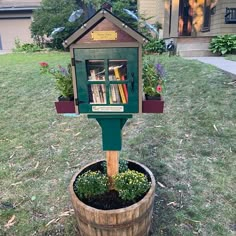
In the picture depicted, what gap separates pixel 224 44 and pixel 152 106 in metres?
6.83

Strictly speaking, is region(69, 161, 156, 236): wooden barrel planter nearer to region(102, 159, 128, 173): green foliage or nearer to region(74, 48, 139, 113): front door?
region(102, 159, 128, 173): green foliage

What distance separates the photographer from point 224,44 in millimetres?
7457

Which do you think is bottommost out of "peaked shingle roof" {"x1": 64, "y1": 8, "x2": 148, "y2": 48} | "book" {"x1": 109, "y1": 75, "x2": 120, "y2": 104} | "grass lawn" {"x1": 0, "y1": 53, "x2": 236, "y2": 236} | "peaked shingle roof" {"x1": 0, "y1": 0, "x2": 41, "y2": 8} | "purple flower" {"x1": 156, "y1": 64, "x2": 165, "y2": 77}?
"grass lawn" {"x1": 0, "y1": 53, "x2": 236, "y2": 236}

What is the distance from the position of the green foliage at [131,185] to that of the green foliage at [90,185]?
0.31 ft

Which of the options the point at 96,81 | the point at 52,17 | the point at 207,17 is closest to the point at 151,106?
the point at 96,81

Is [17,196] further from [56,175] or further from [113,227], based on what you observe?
[113,227]

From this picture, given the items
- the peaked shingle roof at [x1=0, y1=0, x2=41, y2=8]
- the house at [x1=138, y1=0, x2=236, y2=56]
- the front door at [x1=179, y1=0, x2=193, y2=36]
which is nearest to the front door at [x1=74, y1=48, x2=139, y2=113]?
the house at [x1=138, y1=0, x2=236, y2=56]

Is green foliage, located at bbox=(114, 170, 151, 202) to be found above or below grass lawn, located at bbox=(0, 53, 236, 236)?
above

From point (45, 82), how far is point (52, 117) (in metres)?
1.44

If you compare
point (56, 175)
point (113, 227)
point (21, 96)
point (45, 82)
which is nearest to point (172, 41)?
point (45, 82)

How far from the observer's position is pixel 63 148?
3000 millimetres

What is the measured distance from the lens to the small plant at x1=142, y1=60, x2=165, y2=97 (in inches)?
65.2

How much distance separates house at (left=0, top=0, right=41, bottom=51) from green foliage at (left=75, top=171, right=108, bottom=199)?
16455mm

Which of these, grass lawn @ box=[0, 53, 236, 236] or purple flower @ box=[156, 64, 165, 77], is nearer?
purple flower @ box=[156, 64, 165, 77]
